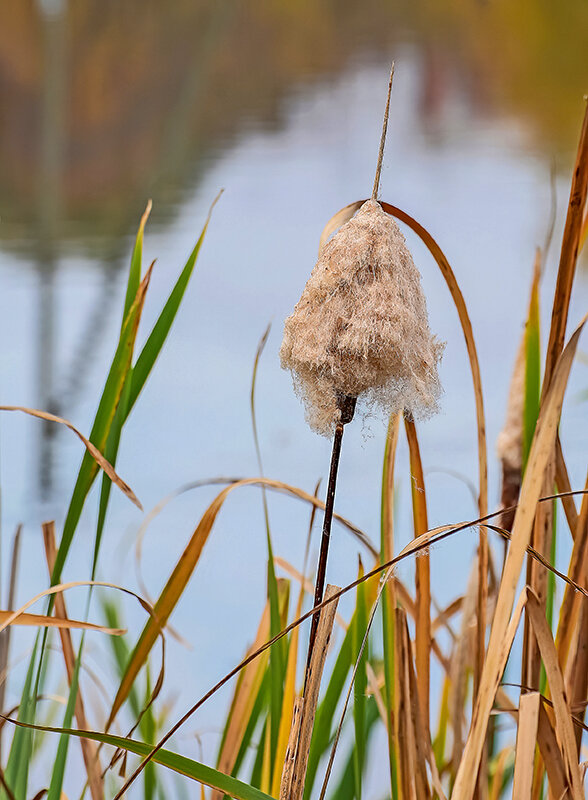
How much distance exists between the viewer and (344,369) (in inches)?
6.9

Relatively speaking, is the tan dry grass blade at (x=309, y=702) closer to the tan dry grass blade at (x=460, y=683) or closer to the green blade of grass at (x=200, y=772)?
the green blade of grass at (x=200, y=772)

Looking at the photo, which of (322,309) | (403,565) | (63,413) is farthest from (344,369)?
(63,413)

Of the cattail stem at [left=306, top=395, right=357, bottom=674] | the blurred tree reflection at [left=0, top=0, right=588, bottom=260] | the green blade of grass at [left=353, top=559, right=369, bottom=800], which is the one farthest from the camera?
the blurred tree reflection at [left=0, top=0, right=588, bottom=260]

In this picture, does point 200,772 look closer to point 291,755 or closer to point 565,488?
point 291,755

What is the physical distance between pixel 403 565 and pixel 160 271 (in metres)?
0.70

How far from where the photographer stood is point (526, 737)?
202 millimetres

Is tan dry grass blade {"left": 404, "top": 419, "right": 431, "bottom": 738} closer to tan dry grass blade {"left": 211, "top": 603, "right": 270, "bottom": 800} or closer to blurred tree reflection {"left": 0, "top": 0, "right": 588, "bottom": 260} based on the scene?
tan dry grass blade {"left": 211, "top": 603, "right": 270, "bottom": 800}

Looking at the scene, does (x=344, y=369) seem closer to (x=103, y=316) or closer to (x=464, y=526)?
(x=464, y=526)

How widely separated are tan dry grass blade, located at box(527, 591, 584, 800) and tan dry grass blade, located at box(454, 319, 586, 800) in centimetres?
2

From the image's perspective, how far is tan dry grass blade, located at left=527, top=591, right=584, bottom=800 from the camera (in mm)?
197

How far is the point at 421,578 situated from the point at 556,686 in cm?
6

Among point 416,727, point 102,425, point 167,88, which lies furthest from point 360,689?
point 167,88

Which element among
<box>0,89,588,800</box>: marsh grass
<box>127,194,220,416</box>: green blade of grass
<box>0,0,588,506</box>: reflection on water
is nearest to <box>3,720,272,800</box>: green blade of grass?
<box>0,89,588,800</box>: marsh grass

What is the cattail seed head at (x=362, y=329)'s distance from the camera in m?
0.17
